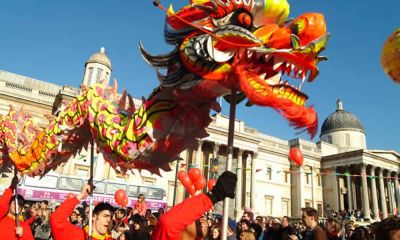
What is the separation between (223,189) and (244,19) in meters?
1.36

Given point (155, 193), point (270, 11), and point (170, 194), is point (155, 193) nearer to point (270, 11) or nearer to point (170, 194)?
point (170, 194)

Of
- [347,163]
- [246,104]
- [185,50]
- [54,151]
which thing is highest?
[347,163]

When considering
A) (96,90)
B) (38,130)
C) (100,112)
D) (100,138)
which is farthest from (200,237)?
(38,130)

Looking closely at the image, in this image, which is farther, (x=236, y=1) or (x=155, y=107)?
(x=155, y=107)

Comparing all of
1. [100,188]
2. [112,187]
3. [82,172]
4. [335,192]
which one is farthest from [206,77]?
[335,192]

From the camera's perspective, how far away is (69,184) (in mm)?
19000

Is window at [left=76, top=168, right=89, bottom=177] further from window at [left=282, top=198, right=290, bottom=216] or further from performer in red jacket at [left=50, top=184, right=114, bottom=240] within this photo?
performer in red jacket at [left=50, top=184, right=114, bottom=240]

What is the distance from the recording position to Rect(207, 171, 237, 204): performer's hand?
2.17 meters

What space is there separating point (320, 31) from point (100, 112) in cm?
234

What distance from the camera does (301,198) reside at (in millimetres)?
37938

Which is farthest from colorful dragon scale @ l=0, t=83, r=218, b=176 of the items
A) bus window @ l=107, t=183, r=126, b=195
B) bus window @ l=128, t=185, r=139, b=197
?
bus window @ l=128, t=185, r=139, b=197

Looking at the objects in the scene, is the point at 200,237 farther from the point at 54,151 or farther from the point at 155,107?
the point at 54,151

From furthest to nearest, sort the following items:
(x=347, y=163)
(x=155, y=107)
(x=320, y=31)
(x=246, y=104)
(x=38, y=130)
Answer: (x=347, y=163) < (x=38, y=130) < (x=155, y=107) < (x=246, y=104) < (x=320, y=31)

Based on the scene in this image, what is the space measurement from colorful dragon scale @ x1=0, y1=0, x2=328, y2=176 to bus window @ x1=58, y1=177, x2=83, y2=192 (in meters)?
16.6
